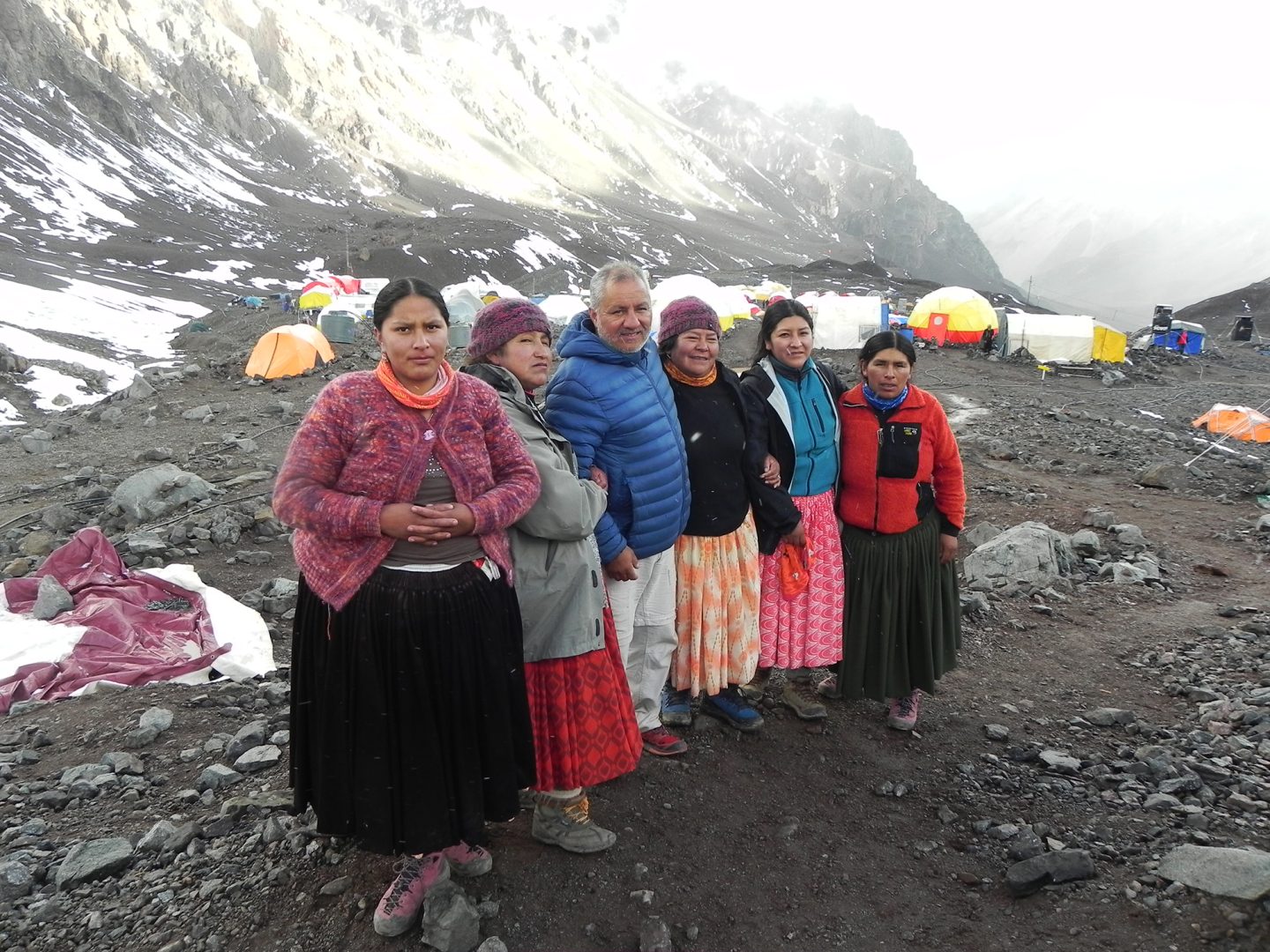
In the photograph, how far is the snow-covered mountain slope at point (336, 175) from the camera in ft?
143

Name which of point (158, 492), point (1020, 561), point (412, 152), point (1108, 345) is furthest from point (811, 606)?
point (412, 152)

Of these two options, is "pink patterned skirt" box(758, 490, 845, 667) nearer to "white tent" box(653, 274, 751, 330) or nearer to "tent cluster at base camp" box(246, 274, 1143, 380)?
"tent cluster at base camp" box(246, 274, 1143, 380)

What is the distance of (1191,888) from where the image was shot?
2.29m

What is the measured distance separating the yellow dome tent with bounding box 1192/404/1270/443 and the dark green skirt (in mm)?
11044

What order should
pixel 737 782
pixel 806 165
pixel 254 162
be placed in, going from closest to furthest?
1. pixel 737 782
2. pixel 254 162
3. pixel 806 165

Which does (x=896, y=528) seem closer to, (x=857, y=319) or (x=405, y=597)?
(x=405, y=597)

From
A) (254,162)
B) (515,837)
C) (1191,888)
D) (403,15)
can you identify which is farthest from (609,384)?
(403,15)

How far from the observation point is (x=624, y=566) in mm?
2615

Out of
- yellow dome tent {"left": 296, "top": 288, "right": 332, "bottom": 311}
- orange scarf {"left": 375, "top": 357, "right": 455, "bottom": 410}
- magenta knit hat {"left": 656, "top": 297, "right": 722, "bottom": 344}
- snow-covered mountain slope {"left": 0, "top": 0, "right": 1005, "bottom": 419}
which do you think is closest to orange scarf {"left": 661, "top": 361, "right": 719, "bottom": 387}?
magenta knit hat {"left": 656, "top": 297, "right": 722, "bottom": 344}

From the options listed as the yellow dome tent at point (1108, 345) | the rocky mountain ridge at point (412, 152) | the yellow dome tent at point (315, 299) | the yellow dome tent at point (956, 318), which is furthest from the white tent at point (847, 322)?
the rocky mountain ridge at point (412, 152)

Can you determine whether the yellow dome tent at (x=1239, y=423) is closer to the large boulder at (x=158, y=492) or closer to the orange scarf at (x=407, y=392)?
the orange scarf at (x=407, y=392)

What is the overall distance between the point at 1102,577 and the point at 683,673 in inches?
162

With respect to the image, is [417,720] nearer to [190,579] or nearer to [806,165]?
[190,579]

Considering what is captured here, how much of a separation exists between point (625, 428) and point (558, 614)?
2.24 feet
